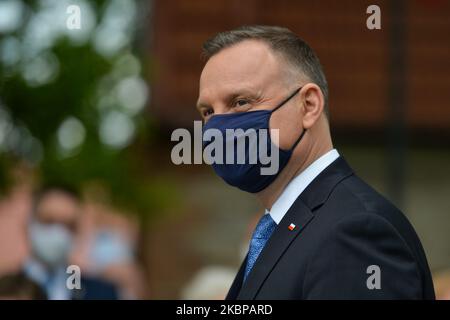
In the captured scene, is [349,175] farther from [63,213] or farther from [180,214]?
[180,214]

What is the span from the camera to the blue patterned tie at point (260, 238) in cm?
256

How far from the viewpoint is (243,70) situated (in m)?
2.53

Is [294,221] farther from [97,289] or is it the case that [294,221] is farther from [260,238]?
[97,289]

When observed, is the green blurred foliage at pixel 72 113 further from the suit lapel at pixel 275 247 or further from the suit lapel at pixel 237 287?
the suit lapel at pixel 275 247

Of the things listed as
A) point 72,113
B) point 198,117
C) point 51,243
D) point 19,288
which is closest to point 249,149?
point 19,288

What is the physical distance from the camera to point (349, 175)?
8.23ft

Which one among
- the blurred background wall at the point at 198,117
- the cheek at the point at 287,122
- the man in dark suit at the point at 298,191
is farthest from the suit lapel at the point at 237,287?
the blurred background wall at the point at 198,117

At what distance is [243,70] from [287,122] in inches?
7.8

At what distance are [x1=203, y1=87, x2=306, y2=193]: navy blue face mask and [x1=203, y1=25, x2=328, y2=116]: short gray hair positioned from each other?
100 mm

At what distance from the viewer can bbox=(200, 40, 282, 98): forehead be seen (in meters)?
2.52

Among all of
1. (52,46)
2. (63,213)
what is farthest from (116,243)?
(63,213)

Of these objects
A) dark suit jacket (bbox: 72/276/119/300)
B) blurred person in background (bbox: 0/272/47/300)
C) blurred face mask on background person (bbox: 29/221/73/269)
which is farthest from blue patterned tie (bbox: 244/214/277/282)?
dark suit jacket (bbox: 72/276/119/300)

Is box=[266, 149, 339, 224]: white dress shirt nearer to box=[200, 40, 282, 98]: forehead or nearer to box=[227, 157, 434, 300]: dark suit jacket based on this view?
box=[227, 157, 434, 300]: dark suit jacket

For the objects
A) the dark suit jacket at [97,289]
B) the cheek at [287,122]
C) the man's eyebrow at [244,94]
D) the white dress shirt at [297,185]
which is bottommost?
the dark suit jacket at [97,289]
